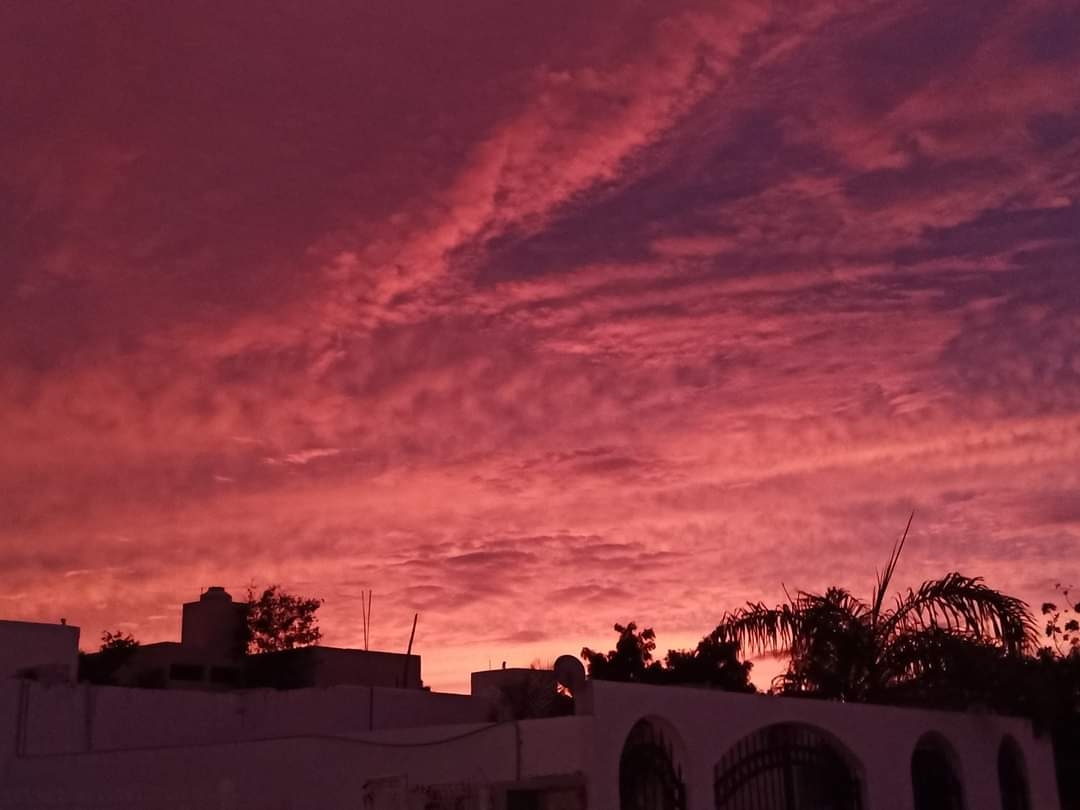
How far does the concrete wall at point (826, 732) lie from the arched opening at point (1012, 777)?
12cm

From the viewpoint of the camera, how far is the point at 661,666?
40688 mm

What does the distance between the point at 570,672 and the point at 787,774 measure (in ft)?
12.8

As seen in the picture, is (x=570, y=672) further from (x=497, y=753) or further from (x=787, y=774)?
(x=787, y=774)

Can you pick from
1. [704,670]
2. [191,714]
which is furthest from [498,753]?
[704,670]

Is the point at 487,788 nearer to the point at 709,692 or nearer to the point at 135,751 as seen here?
the point at 709,692

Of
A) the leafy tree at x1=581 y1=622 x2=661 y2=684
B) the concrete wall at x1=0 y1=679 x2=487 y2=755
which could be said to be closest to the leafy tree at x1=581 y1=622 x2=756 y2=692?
the leafy tree at x1=581 y1=622 x2=661 y2=684

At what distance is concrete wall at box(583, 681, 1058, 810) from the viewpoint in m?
13.9

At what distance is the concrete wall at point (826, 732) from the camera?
45.5ft

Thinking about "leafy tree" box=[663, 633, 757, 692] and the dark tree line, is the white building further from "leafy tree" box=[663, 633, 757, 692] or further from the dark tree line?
"leafy tree" box=[663, 633, 757, 692]

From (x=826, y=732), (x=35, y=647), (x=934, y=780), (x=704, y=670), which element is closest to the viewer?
(x=826, y=732)

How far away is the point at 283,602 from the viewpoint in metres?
47.4

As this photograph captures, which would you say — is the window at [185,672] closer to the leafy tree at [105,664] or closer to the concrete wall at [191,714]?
the leafy tree at [105,664]

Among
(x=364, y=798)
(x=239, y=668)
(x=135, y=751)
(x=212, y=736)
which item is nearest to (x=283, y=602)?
(x=239, y=668)

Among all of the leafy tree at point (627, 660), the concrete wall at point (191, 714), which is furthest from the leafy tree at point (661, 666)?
the concrete wall at point (191, 714)
